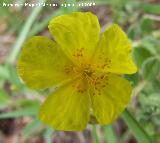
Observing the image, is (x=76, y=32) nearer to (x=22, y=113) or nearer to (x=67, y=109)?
(x=67, y=109)

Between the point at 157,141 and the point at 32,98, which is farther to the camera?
the point at 32,98

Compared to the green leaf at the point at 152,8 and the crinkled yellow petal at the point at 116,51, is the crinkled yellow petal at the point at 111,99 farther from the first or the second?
the green leaf at the point at 152,8

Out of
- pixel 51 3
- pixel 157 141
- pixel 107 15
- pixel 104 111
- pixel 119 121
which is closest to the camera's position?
pixel 104 111

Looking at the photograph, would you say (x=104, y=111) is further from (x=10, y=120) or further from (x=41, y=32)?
(x=41, y=32)

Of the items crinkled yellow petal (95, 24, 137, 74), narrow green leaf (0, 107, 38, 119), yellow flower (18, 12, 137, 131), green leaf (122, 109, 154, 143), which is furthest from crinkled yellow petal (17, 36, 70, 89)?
narrow green leaf (0, 107, 38, 119)

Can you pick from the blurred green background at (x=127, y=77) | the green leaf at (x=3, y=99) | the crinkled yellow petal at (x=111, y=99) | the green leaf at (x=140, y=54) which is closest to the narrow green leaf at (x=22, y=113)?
the blurred green background at (x=127, y=77)

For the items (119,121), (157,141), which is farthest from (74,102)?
(119,121)

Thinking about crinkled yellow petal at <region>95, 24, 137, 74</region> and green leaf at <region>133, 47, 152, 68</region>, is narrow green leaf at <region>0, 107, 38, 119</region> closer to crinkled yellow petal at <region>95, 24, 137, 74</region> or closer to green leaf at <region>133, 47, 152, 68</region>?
green leaf at <region>133, 47, 152, 68</region>

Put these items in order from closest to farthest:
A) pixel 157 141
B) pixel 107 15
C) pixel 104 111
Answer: pixel 104 111, pixel 157 141, pixel 107 15
